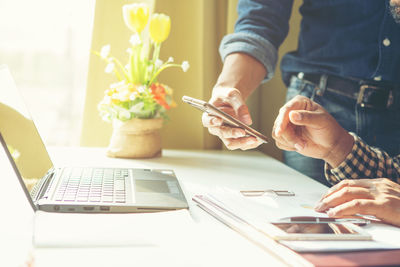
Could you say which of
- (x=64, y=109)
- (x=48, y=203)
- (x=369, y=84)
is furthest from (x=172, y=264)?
(x=64, y=109)

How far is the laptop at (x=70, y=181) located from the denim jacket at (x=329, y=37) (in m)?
0.46

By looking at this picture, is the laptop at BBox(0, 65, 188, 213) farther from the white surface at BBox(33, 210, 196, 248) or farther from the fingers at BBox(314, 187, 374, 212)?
the fingers at BBox(314, 187, 374, 212)

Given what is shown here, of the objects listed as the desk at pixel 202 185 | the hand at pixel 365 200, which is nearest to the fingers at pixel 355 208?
the hand at pixel 365 200

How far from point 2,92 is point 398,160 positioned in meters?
0.83

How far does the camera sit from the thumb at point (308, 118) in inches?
32.5

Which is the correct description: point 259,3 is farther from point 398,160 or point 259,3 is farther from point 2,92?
point 2,92

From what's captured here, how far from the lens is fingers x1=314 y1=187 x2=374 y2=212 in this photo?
0.71 m

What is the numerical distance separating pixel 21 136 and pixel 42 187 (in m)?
0.12

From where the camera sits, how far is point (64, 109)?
152cm

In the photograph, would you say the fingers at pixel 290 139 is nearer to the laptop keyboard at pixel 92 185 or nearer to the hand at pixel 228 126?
the hand at pixel 228 126

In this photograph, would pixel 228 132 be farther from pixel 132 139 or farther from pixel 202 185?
pixel 132 139

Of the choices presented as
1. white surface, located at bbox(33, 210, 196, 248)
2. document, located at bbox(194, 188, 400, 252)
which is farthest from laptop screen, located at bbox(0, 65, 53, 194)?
document, located at bbox(194, 188, 400, 252)

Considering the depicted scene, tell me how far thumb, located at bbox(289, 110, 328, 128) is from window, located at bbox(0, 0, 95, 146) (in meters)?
0.89

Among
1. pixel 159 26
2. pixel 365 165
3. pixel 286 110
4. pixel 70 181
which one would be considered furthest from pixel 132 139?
pixel 365 165
